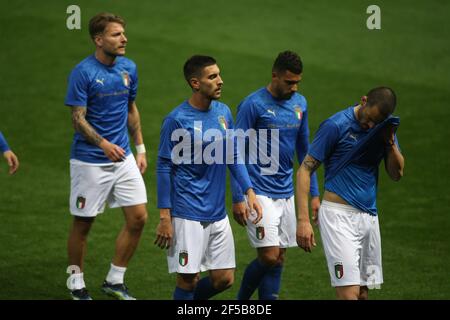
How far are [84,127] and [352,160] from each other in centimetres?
258

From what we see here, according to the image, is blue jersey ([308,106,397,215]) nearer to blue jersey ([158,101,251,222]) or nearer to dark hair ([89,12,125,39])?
blue jersey ([158,101,251,222])

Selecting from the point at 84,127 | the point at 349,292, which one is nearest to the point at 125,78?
the point at 84,127

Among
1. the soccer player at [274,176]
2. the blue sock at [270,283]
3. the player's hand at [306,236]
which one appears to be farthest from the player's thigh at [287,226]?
the player's hand at [306,236]

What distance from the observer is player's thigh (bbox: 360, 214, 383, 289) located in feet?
26.9

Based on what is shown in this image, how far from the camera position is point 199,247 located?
327 inches

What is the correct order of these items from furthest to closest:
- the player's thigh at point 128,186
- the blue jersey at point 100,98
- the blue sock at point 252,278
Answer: the player's thigh at point 128,186, the blue jersey at point 100,98, the blue sock at point 252,278

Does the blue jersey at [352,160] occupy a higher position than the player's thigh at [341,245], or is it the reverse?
the blue jersey at [352,160]

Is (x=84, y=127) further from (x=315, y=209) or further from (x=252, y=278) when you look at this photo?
(x=315, y=209)

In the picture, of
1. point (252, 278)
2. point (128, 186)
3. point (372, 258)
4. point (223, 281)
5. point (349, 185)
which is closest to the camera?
point (349, 185)

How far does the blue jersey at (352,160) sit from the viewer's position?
802 cm

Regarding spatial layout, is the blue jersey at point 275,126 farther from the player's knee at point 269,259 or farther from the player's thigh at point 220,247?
the player's thigh at point 220,247

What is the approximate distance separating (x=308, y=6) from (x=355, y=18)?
3.68 feet

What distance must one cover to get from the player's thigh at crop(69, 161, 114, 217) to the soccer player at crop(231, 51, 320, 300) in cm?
146
